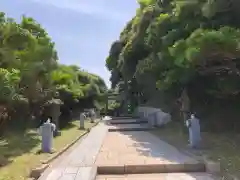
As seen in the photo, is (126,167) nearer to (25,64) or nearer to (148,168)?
(148,168)

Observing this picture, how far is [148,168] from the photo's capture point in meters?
6.81

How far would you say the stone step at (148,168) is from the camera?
6.74 metres

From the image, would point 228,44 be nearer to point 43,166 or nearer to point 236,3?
point 236,3

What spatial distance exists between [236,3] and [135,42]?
343 inches

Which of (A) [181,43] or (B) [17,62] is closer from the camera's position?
(A) [181,43]

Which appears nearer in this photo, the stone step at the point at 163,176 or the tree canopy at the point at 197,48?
the stone step at the point at 163,176

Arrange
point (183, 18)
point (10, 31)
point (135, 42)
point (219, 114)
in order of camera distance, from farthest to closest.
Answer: point (135, 42)
point (219, 114)
point (183, 18)
point (10, 31)

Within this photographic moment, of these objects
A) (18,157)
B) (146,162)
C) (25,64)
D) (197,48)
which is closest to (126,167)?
(146,162)

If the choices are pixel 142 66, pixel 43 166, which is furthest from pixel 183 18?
pixel 43 166

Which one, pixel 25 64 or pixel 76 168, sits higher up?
pixel 25 64

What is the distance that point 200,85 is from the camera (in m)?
12.0

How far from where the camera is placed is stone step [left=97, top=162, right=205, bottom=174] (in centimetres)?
674

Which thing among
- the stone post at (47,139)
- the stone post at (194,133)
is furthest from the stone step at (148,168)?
the stone post at (47,139)

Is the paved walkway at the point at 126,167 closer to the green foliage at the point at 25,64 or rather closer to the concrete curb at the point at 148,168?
the concrete curb at the point at 148,168
